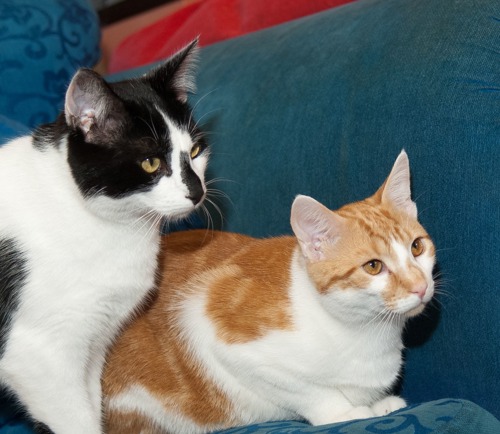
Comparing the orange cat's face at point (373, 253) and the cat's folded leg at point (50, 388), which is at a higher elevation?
the orange cat's face at point (373, 253)

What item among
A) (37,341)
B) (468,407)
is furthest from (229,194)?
(468,407)

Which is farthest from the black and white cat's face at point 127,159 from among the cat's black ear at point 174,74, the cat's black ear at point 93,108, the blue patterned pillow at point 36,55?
the blue patterned pillow at point 36,55

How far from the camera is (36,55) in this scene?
83.2 inches

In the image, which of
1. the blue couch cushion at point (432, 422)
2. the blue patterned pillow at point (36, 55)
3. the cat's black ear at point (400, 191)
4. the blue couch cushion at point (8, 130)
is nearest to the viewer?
the blue couch cushion at point (432, 422)

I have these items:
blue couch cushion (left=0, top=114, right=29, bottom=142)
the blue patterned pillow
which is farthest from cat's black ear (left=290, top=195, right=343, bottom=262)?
the blue patterned pillow

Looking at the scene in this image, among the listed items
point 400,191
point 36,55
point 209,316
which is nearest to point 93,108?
point 209,316

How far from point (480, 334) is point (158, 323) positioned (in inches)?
27.1

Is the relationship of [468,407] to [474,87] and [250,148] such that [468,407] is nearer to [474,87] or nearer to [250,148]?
[474,87]

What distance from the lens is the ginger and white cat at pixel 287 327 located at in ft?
3.93

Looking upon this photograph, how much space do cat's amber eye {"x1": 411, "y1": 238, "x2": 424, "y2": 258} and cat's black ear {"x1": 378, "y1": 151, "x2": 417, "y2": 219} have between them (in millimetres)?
60

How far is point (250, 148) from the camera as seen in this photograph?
1.74 meters

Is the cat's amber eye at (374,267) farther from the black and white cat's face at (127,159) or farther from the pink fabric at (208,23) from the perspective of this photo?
the pink fabric at (208,23)

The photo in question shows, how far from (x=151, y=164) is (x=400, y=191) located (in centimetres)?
49

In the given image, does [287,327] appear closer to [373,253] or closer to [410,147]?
[373,253]
